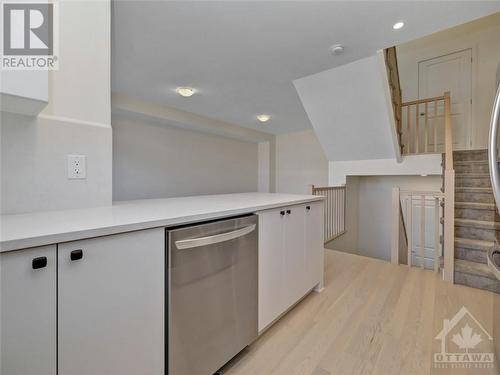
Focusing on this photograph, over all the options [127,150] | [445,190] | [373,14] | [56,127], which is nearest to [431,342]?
[445,190]

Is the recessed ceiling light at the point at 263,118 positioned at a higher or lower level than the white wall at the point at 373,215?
higher

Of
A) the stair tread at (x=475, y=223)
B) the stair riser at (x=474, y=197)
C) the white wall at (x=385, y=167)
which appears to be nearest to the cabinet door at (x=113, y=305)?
the stair tread at (x=475, y=223)

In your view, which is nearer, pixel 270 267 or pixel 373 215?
pixel 270 267

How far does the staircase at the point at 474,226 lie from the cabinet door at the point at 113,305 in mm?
2705

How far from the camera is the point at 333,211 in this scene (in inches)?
156

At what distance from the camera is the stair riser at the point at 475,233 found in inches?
94.4

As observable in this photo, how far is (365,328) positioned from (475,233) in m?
1.93

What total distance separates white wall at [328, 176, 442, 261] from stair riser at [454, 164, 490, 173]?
1315 mm

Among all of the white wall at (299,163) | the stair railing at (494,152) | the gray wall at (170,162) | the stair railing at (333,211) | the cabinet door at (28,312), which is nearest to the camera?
the cabinet door at (28,312)

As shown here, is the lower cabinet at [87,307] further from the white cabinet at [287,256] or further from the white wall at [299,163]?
the white wall at [299,163]

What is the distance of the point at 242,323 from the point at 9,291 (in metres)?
1.00

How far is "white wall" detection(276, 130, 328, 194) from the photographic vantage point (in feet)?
17.2

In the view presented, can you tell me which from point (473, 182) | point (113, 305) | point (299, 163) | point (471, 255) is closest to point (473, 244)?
point (471, 255)

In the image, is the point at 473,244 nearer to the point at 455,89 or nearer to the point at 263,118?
the point at 455,89
